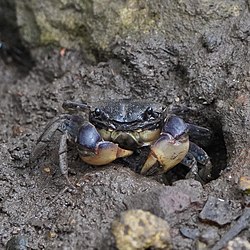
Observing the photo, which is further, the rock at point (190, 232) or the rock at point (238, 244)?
the rock at point (190, 232)

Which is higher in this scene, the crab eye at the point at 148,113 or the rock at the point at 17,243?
the crab eye at the point at 148,113

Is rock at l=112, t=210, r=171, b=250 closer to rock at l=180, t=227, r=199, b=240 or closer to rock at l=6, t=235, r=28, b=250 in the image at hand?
rock at l=180, t=227, r=199, b=240

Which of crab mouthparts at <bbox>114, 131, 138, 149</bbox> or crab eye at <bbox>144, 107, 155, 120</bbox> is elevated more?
crab eye at <bbox>144, 107, 155, 120</bbox>

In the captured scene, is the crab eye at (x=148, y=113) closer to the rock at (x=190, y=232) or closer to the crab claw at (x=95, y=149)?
the crab claw at (x=95, y=149)

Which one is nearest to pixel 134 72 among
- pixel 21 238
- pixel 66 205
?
pixel 66 205

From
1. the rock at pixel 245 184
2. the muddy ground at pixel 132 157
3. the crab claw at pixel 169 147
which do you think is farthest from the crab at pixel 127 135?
the rock at pixel 245 184

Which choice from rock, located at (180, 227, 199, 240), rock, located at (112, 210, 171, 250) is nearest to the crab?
rock, located at (180, 227, 199, 240)

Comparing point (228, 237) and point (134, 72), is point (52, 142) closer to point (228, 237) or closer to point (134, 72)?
point (134, 72)
